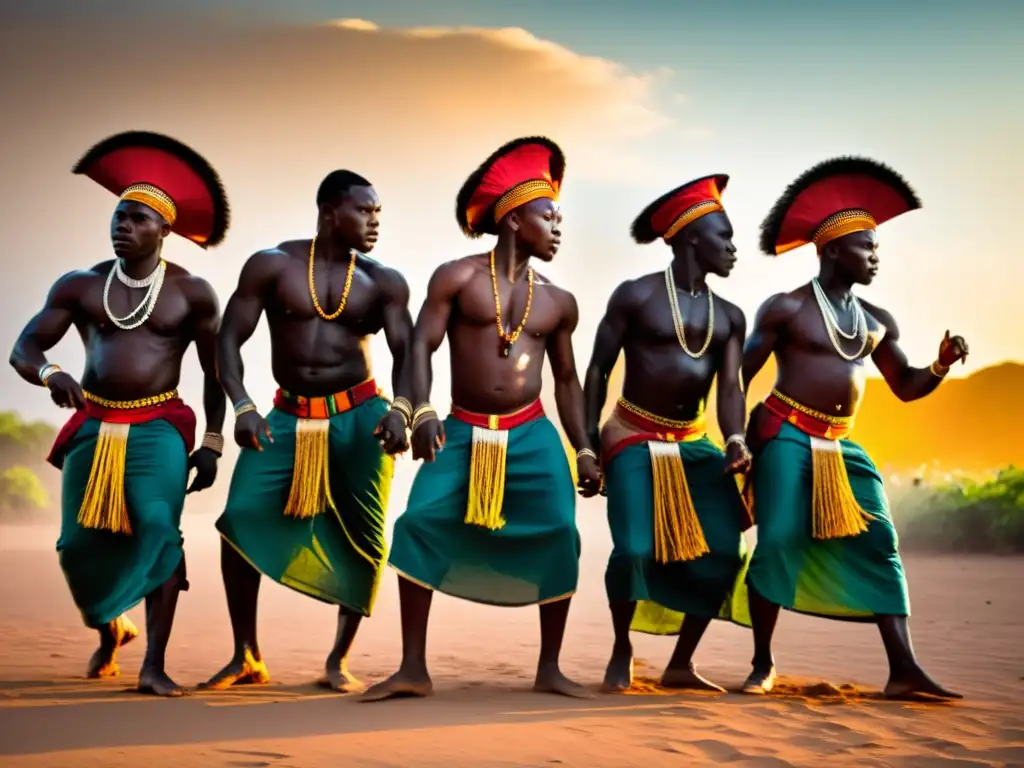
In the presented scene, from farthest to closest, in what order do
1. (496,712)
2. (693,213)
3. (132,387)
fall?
1. (693,213)
2. (132,387)
3. (496,712)

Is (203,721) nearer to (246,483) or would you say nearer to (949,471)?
(246,483)

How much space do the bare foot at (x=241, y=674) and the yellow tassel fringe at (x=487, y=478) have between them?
1.32 metres

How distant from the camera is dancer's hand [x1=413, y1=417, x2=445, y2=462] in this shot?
6043 mm

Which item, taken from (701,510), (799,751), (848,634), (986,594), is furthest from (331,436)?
Answer: (986,594)

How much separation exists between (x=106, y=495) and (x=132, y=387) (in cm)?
54

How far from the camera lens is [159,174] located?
6777mm

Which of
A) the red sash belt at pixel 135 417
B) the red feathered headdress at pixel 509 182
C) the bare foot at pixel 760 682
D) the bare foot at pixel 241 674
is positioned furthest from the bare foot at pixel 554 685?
the red feathered headdress at pixel 509 182

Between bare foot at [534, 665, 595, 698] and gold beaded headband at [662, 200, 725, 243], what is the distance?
2.36 meters

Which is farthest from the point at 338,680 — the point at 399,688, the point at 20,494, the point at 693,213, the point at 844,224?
the point at 20,494

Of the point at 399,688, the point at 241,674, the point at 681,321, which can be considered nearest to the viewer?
the point at 399,688

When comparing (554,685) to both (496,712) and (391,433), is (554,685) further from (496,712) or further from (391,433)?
(391,433)

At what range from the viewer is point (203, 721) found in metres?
5.34

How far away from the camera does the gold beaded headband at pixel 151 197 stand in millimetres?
6676

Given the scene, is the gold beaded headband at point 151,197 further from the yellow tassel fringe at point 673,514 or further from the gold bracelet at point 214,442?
the yellow tassel fringe at point 673,514
